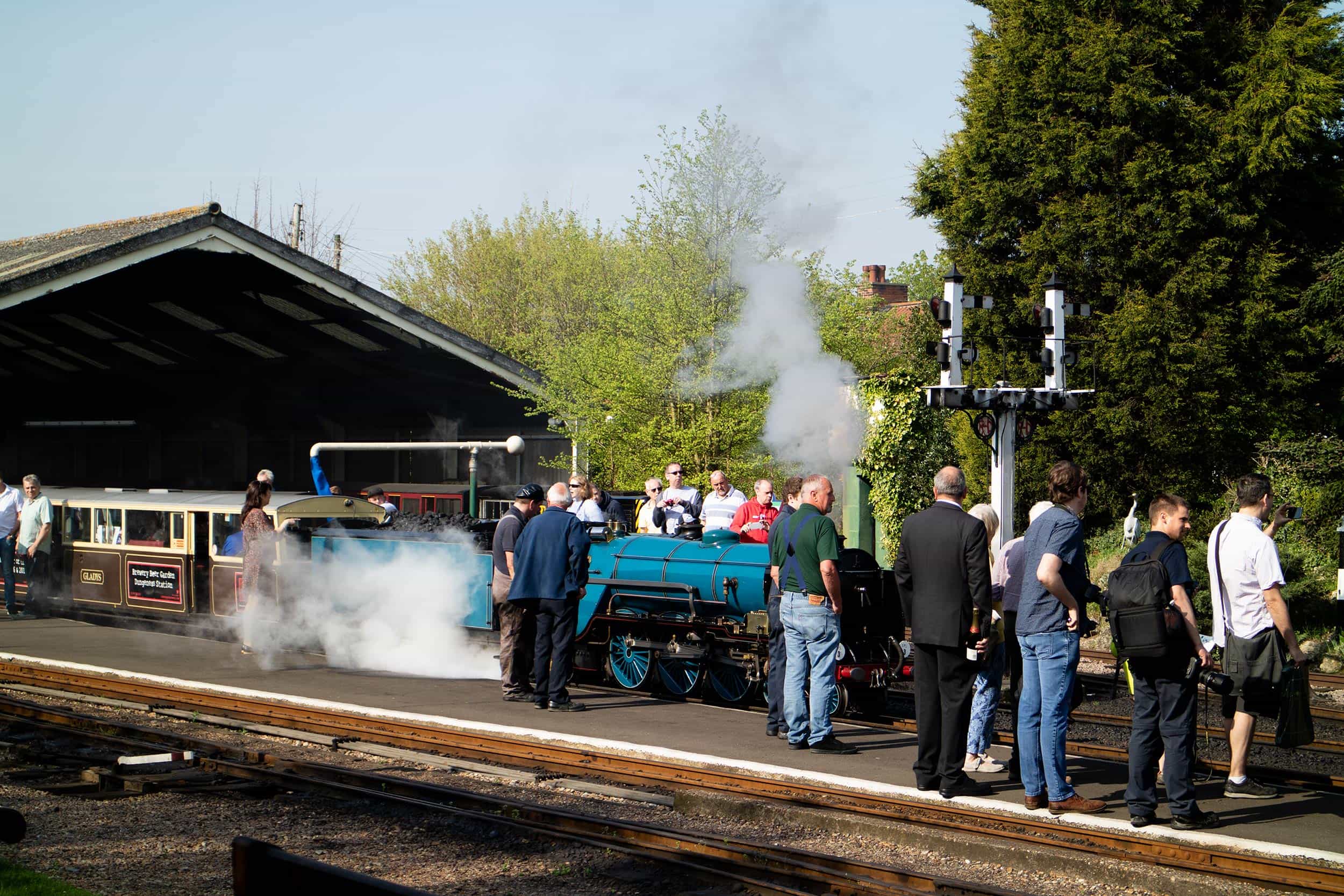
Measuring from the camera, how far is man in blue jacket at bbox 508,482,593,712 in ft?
33.8

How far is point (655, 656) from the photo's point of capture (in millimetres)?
11539

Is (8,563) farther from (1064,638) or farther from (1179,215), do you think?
(1179,215)

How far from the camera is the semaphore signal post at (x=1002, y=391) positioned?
14.2m

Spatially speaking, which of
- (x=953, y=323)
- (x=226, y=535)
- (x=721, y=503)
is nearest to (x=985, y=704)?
(x=721, y=503)

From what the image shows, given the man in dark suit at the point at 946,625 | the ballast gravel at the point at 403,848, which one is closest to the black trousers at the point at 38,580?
the ballast gravel at the point at 403,848

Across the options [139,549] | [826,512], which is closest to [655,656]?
[826,512]

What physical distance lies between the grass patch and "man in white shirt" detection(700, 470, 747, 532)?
7.28m

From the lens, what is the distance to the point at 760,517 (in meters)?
11.4

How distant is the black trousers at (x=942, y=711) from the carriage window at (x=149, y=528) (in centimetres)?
1188

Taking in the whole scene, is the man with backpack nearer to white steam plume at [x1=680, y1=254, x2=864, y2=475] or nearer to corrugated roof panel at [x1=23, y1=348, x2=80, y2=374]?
white steam plume at [x1=680, y1=254, x2=864, y2=475]

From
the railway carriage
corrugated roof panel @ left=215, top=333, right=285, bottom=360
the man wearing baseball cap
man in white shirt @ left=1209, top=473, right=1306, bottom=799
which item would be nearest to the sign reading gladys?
the railway carriage

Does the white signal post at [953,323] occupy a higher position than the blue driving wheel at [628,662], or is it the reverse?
the white signal post at [953,323]

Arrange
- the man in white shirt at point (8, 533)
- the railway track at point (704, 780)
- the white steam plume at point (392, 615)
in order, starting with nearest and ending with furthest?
1. the railway track at point (704, 780)
2. the white steam plume at point (392, 615)
3. the man in white shirt at point (8, 533)

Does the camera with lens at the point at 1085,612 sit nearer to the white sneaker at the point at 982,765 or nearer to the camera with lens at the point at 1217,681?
the camera with lens at the point at 1217,681
